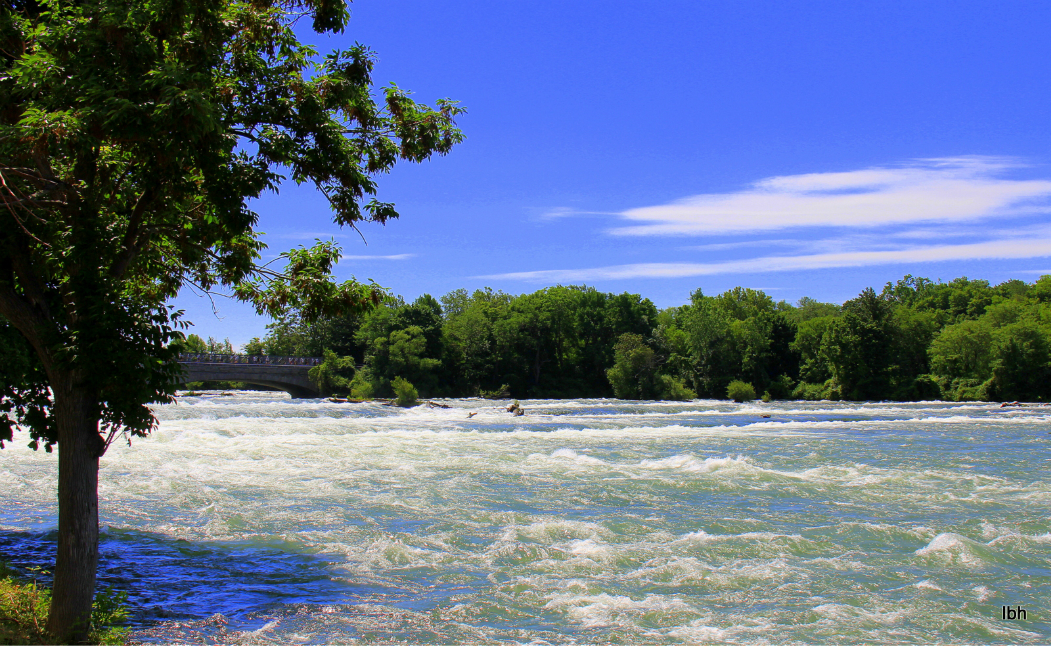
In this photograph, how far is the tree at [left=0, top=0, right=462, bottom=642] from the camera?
638cm

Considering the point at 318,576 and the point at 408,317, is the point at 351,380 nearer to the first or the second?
the point at 408,317

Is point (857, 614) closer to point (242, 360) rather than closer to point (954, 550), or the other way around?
point (954, 550)

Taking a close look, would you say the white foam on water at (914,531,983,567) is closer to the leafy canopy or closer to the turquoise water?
the turquoise water

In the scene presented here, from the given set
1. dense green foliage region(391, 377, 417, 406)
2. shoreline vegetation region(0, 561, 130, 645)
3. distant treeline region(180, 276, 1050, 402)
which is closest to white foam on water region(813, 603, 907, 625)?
shoreline vegetation region(0, 561, 130, 645)

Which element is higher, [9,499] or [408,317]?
[408,317]

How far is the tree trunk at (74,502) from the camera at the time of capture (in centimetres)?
683

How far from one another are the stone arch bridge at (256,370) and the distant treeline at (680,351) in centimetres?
173

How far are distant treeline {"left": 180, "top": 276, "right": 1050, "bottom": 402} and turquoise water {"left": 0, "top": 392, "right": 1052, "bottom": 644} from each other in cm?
4655

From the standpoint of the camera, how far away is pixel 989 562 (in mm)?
10789

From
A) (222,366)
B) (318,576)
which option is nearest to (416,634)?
(318,576)

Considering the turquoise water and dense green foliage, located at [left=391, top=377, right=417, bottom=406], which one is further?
dense green foliage, located at [left=391, top=377, right=417, bottom=406]

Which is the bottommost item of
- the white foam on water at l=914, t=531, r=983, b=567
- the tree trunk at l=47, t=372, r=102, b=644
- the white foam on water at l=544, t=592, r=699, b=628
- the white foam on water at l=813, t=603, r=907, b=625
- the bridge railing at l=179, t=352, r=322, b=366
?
the white foam on water at l=813, t=603, r=907, b=625

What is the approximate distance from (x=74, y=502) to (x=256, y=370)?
61.6 meters

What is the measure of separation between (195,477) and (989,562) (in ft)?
55.4
